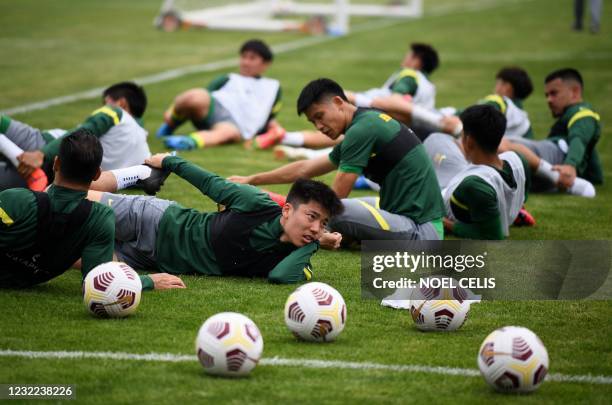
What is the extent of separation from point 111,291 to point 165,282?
0.92 meters

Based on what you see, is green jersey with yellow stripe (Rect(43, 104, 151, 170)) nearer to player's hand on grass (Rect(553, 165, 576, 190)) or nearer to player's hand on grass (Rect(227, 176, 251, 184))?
player's hand on grass (Rect(227, 176, 251, 184))

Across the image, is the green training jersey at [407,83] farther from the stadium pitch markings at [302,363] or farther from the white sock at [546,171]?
the stadium pitch markings at [302,363]

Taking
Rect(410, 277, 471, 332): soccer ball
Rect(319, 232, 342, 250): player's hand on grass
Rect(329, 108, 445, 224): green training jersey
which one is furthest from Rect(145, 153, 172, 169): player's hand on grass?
Rect(410, 277, 471, 332): soccer ball

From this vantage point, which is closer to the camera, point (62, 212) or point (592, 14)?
point (62, 212)

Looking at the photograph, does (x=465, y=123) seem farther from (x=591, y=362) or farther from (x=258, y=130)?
(x=258, y=130)

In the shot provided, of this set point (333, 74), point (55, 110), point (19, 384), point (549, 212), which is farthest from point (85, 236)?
point (333, 74)

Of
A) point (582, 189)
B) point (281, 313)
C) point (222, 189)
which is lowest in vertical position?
point (582, 189)

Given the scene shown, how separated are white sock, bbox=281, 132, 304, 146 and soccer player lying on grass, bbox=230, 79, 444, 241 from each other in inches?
210

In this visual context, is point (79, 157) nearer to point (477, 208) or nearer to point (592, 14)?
point (477, 208)

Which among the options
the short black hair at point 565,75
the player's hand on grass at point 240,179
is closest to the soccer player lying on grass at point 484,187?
the player's hand on grass at point 240,179

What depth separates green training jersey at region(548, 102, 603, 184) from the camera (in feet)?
38.7

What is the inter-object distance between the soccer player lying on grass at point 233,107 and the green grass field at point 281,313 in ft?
1.25

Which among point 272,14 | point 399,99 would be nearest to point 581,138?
point 399,99

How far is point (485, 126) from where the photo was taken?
9.20m
